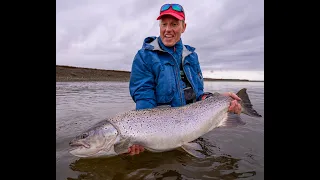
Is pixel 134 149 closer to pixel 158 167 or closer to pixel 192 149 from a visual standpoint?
pixel 158 167

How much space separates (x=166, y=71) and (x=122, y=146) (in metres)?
1.76

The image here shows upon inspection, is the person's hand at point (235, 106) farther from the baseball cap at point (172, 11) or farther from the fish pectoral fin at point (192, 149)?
the baseball cap at point (172, 11)

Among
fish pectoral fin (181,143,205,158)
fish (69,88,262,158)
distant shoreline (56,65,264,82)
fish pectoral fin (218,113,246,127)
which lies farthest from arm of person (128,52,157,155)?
distant shoreline (56,65,264,82)

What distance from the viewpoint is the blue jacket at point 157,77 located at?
15.5 ft

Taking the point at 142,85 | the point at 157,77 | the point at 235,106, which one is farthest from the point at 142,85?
the point at 235,106

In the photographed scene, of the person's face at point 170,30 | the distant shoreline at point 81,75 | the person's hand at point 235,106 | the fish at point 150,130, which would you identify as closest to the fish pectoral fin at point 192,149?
the fish at point 150,130

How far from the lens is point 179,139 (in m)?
4.01

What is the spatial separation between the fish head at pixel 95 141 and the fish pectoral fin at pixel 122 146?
0.08 meters

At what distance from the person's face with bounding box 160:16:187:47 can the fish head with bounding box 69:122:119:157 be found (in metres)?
2.19
